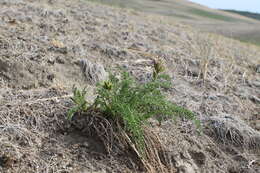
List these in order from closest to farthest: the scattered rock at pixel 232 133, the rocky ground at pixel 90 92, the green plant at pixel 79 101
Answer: the rocky ground at pixel 90 92, the green plant at pixel 79 101, the scattered rock at pixel 232 133

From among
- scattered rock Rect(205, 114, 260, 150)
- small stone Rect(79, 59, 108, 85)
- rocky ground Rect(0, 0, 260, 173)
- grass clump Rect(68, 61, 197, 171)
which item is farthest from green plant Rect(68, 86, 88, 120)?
scattered rock Rect(205, 114, 260, 150)

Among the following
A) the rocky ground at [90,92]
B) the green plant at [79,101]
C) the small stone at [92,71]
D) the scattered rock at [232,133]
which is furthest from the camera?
the small stone at [92,71]

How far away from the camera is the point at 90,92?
9.41 feet

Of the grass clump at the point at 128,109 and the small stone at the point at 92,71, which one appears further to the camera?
the small stone at the point at 92,71

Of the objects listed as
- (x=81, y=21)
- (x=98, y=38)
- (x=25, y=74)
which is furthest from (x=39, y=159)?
(x=81, y=21)

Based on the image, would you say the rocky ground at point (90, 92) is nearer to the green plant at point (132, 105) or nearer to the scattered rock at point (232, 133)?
the scattered rock at point (232, 133)

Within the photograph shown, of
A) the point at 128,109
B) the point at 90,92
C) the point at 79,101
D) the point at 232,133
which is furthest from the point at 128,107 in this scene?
the point at 232,133

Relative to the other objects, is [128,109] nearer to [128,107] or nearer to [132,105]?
[128,107]

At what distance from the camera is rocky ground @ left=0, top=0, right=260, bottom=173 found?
2115 mm

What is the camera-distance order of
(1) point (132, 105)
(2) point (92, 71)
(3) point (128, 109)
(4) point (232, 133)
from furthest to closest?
1. (2) point (92, 71)
2. (4) point (232, 133)
3. (1) point (132, 105)
4. (3) point (128, 109)

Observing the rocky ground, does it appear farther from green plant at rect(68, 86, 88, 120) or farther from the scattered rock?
green plant at rect(68, 86, 88, 120)

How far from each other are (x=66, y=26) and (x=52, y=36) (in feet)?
2.16

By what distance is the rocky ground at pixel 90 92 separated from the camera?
6.94 ft

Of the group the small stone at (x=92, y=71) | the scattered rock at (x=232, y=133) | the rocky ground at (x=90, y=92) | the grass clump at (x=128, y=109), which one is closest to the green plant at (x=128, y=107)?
the grass clump at (x=128, y=109)
